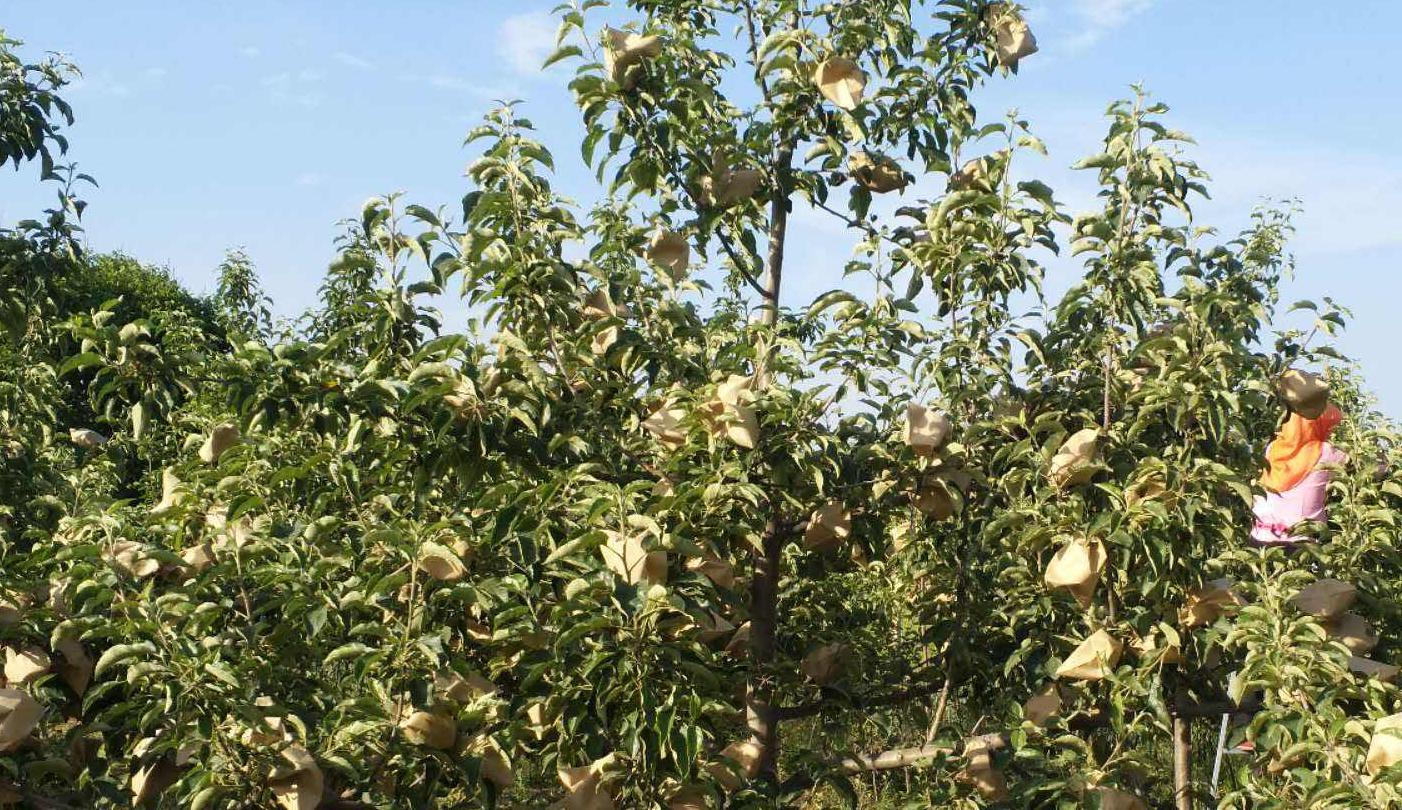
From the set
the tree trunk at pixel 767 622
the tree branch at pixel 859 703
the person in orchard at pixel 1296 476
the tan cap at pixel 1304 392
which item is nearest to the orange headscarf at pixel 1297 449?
the person in orchard at pixel 1296 476

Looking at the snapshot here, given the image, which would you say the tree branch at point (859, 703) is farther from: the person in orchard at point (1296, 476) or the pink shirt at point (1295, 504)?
the pink shirt at point (1295, 504)

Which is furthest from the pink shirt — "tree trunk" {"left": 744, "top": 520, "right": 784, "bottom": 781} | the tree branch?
"tree trunk" {"left": 744, "top": 520, "right": 784, "bottom": 781}

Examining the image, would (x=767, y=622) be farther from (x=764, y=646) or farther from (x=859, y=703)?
(x=859, y=703)

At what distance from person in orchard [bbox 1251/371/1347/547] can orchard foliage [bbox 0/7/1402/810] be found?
25cm

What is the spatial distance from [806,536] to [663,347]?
21.1 inches

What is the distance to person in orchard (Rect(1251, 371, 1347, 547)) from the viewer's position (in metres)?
3.82

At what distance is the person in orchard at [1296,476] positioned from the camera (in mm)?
3818

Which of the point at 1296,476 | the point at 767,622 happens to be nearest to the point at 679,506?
the point at 767,622

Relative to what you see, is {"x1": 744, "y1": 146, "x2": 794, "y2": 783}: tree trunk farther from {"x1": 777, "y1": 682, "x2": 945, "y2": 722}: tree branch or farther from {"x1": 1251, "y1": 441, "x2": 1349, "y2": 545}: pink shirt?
{"x1": 1251, "y1": 441, "x2": 1349, "y2": 545}: pink shirt

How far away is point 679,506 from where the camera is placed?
2.60 m

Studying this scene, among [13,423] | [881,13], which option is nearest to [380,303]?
[13,423]

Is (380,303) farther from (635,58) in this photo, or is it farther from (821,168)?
(821,168)

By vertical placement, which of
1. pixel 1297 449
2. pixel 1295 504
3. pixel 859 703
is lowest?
pixel 859 703

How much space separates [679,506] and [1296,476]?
250 centimetres
